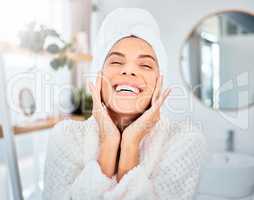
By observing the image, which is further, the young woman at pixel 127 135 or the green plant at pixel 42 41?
the green plant at pixel 42 41

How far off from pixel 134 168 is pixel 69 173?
0.12 meters

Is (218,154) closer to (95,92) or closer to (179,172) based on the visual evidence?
(179,172)

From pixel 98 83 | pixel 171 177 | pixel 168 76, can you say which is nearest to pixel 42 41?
pixel 98 83

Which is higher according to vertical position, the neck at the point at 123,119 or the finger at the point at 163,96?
the finger at the point at 163,96

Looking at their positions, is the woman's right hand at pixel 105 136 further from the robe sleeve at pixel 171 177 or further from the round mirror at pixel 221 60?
the round mirror at pixel 221 60

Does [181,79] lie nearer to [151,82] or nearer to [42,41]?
[151,82]

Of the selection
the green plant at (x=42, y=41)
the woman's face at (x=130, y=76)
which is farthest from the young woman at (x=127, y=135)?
the green plant at (x=42, y=41)

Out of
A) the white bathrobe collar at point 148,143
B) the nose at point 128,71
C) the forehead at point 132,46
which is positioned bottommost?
the white bathrobe collar at point 148,143

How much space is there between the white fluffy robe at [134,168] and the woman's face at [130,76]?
0.05 meters

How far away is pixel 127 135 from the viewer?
0.49 m

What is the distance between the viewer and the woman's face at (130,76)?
0.50 metres

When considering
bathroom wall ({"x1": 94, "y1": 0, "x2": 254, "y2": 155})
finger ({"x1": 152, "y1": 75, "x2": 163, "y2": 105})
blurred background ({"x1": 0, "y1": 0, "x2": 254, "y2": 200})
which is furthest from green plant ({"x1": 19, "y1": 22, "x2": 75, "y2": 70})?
finger ({"x1": 152, "y1": 75, "x2": 163, "y2": 105})

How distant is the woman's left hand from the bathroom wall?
5cm

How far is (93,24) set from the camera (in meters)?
0.58
